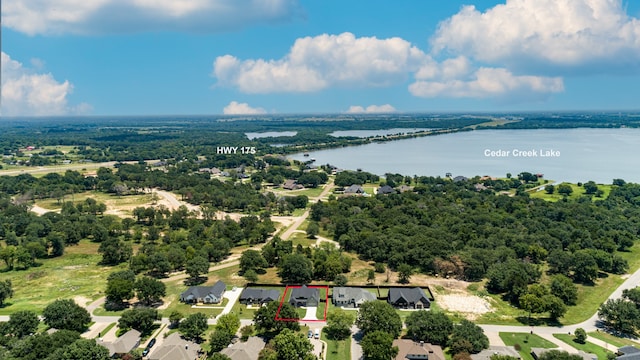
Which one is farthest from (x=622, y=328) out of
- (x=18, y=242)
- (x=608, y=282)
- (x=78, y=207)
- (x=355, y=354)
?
(x=78, y=207)

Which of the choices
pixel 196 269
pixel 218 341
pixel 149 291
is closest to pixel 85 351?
pixel 218 341

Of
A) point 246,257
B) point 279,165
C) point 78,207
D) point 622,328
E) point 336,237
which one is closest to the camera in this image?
point 622,328

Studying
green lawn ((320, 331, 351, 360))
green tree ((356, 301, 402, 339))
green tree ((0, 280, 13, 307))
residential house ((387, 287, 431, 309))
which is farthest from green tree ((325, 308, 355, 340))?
green tree ((0, 280, 13, 307))

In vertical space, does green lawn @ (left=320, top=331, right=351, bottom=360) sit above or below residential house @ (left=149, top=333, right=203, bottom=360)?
below

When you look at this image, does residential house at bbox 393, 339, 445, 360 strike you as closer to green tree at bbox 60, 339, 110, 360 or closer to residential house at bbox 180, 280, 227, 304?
residential house at bbox 180, 280, 227, 304

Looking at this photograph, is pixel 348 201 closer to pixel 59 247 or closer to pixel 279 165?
pixel 59 247

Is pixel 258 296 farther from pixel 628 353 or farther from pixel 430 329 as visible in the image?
pixel 628 353
